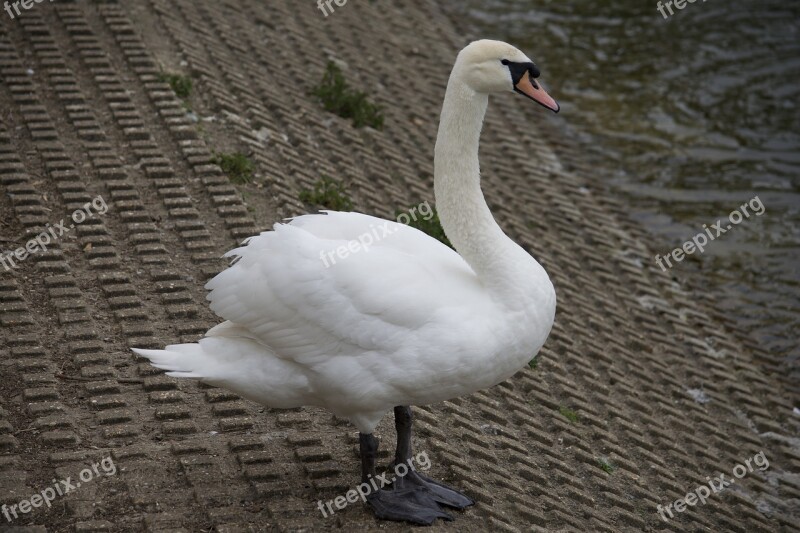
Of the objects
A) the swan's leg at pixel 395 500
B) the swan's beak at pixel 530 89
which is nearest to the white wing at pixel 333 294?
the swan's leg at pixel 395 500

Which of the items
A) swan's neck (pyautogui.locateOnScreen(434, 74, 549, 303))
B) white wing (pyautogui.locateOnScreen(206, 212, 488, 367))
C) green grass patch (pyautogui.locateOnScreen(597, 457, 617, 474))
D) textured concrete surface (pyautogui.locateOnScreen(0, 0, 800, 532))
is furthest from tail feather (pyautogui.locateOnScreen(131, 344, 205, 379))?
green grass patch (pyautogui.locateOnScreen(597, 457, 617, 474))

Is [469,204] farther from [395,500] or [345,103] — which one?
[345,103]

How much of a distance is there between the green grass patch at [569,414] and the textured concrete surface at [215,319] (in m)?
0.04

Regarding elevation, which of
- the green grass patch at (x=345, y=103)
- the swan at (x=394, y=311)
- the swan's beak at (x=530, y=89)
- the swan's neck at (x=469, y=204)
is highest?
the swan's beak at (x=530, y=89)

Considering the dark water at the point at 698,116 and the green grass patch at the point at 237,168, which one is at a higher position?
the green grass patch at the point at 237,168

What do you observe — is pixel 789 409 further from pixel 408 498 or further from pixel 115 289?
pixel 115 289

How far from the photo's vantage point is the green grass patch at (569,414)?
25.5ft

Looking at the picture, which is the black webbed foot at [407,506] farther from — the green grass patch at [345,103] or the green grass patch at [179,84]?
the green grass patch at [345,103]

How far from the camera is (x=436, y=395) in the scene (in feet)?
18.3

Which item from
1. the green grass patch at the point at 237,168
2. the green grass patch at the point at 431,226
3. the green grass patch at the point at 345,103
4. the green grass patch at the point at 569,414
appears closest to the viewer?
the green grass patch at the point at 569,414

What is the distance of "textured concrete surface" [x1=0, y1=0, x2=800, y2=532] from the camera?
20.2ft

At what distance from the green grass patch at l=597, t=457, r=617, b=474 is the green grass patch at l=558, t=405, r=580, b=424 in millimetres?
424

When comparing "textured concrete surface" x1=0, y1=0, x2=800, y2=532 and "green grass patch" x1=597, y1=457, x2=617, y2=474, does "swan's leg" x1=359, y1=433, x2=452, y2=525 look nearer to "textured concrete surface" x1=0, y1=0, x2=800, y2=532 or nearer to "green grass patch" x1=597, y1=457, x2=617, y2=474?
"textured concrete surface" x1=0, y1=0, x2=800, y2=532

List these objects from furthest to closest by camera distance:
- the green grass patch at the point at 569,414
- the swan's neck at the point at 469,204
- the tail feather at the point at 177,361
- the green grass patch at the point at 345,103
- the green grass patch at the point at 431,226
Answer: the green grass patch at the point at 345,103 < the green grass patch at the point at 431,226 < the green grass patch at the point at 569,414 < the swan's neck at the point at 469,204 < the tail feather at the point at 177,361
